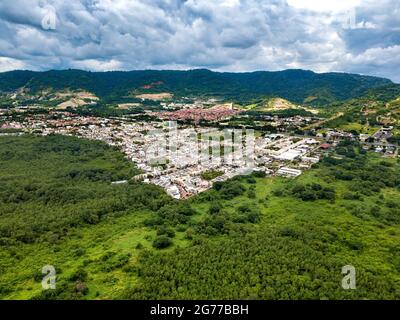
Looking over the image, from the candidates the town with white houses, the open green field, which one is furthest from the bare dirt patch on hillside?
the open green field

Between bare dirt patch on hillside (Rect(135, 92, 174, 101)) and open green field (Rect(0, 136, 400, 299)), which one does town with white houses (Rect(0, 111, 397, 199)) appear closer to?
open green field (Rect(0, 136, 400, 299))

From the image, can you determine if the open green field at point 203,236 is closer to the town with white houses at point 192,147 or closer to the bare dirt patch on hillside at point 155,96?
the town with white houses at point 192,147

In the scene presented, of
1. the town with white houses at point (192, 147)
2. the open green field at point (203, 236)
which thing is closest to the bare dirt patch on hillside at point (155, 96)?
the town with white houses at point (192, 147)

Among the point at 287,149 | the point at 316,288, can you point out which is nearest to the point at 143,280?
the point at 316,288

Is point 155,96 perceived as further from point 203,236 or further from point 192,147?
point 203,236

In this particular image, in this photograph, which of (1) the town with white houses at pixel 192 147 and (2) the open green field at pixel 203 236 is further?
(1) the town with white houses at pixel 192 147

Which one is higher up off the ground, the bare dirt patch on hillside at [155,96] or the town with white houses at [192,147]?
the bare dirt patch on hillside at [155,96]

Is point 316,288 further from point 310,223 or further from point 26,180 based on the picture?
point 26,180

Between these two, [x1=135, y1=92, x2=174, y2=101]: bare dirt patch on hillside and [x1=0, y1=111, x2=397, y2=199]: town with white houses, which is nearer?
[x1=0, y1=111, x2=397, y2=199]: town with white houses

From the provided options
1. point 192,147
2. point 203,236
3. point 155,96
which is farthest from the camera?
point 155,96

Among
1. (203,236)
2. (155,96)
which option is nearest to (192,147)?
(203,236)
